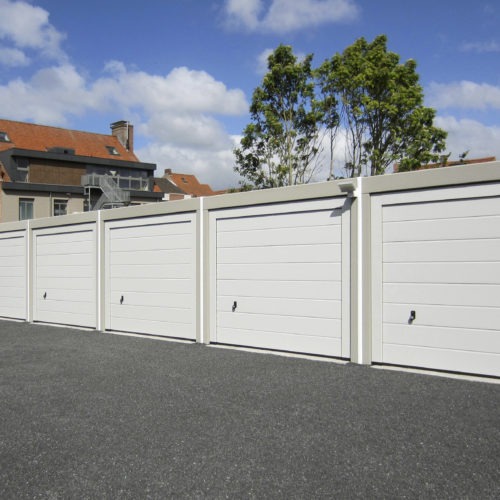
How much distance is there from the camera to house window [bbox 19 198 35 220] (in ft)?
111

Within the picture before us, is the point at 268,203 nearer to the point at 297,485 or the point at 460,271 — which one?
the point at 460,271

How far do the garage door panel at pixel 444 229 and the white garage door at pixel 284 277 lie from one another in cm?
86

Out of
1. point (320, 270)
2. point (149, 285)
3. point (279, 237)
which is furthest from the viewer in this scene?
point (149, 285)

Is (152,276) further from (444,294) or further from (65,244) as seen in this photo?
(444,294)

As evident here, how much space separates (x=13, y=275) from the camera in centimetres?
1596

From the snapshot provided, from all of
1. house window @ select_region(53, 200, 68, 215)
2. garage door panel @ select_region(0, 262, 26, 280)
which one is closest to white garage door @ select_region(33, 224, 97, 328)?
garage door panel @ select_region(0, 262, 26, 280)

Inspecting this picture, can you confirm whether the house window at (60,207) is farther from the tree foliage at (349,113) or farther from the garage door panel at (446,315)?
the garage door panel at (446,315)

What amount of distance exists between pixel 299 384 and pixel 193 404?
157cm

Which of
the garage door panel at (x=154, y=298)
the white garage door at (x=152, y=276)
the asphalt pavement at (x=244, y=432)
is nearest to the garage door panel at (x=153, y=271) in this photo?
the white garage door at (x=152, y=276)

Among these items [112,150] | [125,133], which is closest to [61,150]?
[112,150]

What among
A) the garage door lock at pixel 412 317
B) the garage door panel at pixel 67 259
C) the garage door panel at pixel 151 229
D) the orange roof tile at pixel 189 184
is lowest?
the garage door lock at pixel 412 317

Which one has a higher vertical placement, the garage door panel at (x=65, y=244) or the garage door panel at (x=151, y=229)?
the garage door panel at (x=151, y=229)

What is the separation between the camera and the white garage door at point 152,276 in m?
10.8

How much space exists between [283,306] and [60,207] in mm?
30166
